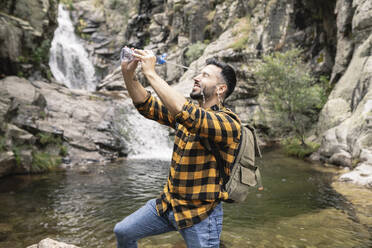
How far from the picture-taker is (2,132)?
10.1 metres

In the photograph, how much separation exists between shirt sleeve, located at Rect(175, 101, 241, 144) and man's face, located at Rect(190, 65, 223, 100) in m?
0.50

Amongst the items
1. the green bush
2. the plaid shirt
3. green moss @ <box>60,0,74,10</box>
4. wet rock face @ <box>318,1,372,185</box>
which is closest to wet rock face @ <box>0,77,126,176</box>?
the plaid shirt

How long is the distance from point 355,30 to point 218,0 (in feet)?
66.9

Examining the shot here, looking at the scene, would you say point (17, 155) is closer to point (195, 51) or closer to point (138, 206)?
point (138, 206)

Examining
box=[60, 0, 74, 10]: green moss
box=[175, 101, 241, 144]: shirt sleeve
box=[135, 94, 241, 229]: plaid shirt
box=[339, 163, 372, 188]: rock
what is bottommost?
box=[339, 163, 372, 188]: rock

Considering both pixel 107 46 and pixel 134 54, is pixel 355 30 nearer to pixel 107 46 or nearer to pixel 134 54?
pixel 134 54

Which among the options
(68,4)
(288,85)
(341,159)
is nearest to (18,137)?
(341,159)

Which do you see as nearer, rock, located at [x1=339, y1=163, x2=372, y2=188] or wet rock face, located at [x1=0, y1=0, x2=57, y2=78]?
rock, located at [x1=339, y1=163, x2=372, y2=188]

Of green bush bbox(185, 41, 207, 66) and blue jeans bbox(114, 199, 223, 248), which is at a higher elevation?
green bush bbox(185, 41, 207, 66)

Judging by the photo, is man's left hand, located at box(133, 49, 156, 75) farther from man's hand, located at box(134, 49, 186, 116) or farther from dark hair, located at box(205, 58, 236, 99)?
dark hair, located at box(205, 58, 236, 99)

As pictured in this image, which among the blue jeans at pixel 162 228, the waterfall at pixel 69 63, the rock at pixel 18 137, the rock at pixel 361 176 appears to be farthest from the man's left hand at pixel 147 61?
the waterfall at pixel 69 63

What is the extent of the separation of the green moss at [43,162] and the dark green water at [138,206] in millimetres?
788

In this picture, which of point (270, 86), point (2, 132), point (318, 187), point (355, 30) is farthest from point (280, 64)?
point (2, 132)

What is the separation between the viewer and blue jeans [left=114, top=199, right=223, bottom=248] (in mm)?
2270
